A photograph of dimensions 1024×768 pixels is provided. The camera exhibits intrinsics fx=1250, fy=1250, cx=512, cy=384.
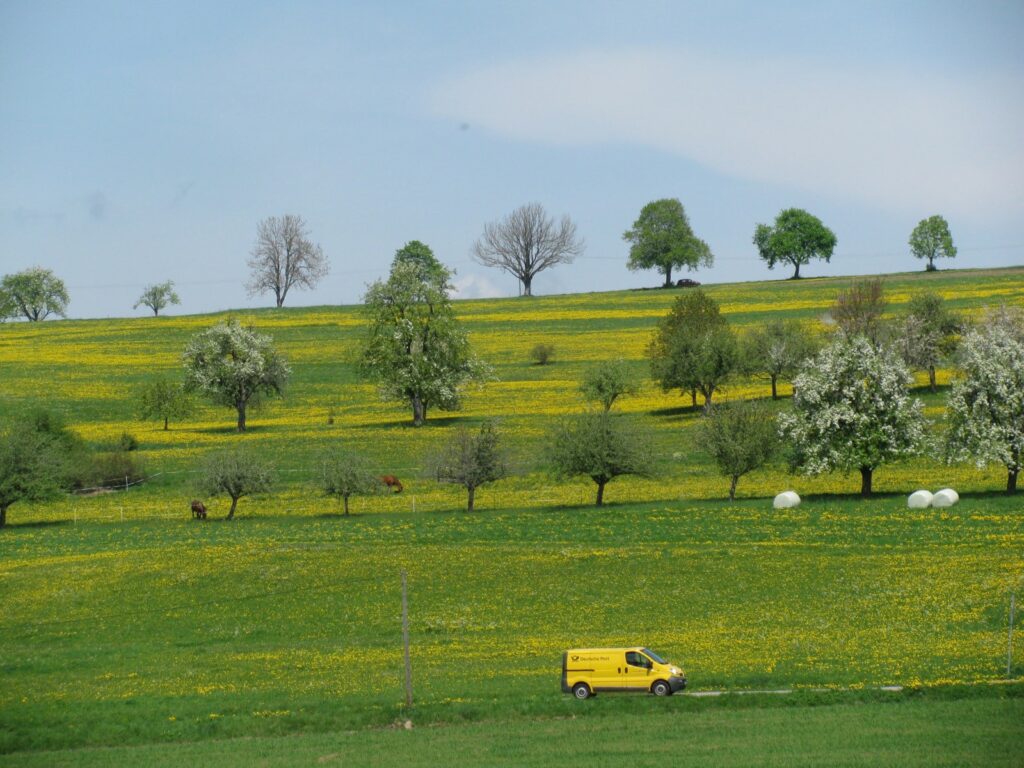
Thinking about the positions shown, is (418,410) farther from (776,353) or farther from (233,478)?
(233,478)

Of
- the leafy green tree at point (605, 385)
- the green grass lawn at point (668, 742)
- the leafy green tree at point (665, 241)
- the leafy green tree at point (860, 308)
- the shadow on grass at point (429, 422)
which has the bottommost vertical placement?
the green grass lawn at point (668, 742)

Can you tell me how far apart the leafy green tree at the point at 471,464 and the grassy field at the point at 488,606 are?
1872 millimetres

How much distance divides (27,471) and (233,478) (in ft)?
40.8

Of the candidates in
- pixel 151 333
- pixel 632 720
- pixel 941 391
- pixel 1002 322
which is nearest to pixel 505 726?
pixel 632 720

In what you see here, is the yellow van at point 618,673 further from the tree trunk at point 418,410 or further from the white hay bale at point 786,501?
the tree trunk at point 418,410

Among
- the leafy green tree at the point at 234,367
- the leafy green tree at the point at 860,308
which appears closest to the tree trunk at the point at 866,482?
the leafy green tree at the point at 860,308

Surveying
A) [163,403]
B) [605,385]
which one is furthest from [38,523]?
[605,385]

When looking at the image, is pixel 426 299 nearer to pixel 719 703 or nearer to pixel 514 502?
pixel 514 502

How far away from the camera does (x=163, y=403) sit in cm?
9681

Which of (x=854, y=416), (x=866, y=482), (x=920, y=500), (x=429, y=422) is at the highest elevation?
(x=854, y=416)

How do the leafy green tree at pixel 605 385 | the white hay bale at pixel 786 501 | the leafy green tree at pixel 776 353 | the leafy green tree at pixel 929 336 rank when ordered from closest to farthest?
the white hay bale at pixel 786 501
the leafy green tree at pixel 776 353
the leafy green tree at pixel 929 336
the leafy green tree at pixel 605 385

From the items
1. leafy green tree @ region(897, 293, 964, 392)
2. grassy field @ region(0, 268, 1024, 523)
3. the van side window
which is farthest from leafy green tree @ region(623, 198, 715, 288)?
the van side window

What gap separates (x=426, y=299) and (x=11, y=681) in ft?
212

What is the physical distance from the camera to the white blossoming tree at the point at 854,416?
2596 inches
